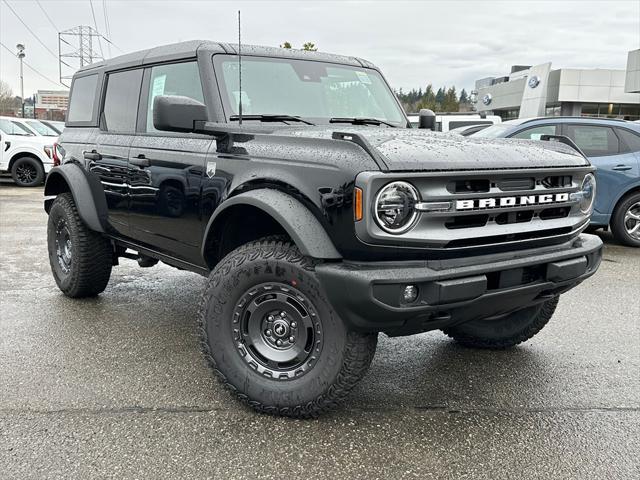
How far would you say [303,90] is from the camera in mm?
3900

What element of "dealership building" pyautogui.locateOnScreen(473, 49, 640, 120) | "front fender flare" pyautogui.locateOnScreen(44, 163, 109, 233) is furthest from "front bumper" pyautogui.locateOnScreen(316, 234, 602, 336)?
"dealership building" pyautogui.locateOnScreen(473, 49, 640, 120)

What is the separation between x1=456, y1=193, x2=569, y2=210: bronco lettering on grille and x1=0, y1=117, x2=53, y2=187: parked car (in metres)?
14.2

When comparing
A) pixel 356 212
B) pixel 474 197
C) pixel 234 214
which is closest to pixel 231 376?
pixel 234 214

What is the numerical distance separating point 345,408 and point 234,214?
1.20 meters

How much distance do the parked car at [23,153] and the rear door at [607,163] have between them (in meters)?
12.3

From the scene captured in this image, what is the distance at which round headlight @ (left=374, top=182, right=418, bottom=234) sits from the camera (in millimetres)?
2607

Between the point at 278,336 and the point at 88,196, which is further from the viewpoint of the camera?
the point at 88,196

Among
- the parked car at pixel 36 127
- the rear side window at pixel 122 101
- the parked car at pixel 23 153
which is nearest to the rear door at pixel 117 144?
the rear side window at pixel 122 101

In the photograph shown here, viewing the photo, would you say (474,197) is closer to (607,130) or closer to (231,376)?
(231,376)

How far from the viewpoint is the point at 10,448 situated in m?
2.73

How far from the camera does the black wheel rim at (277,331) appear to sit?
2910 millimetres

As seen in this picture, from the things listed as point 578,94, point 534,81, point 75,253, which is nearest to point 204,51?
point 75,253

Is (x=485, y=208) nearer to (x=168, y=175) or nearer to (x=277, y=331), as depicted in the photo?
(x=277, y=331)

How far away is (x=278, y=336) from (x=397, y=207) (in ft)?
3.06
